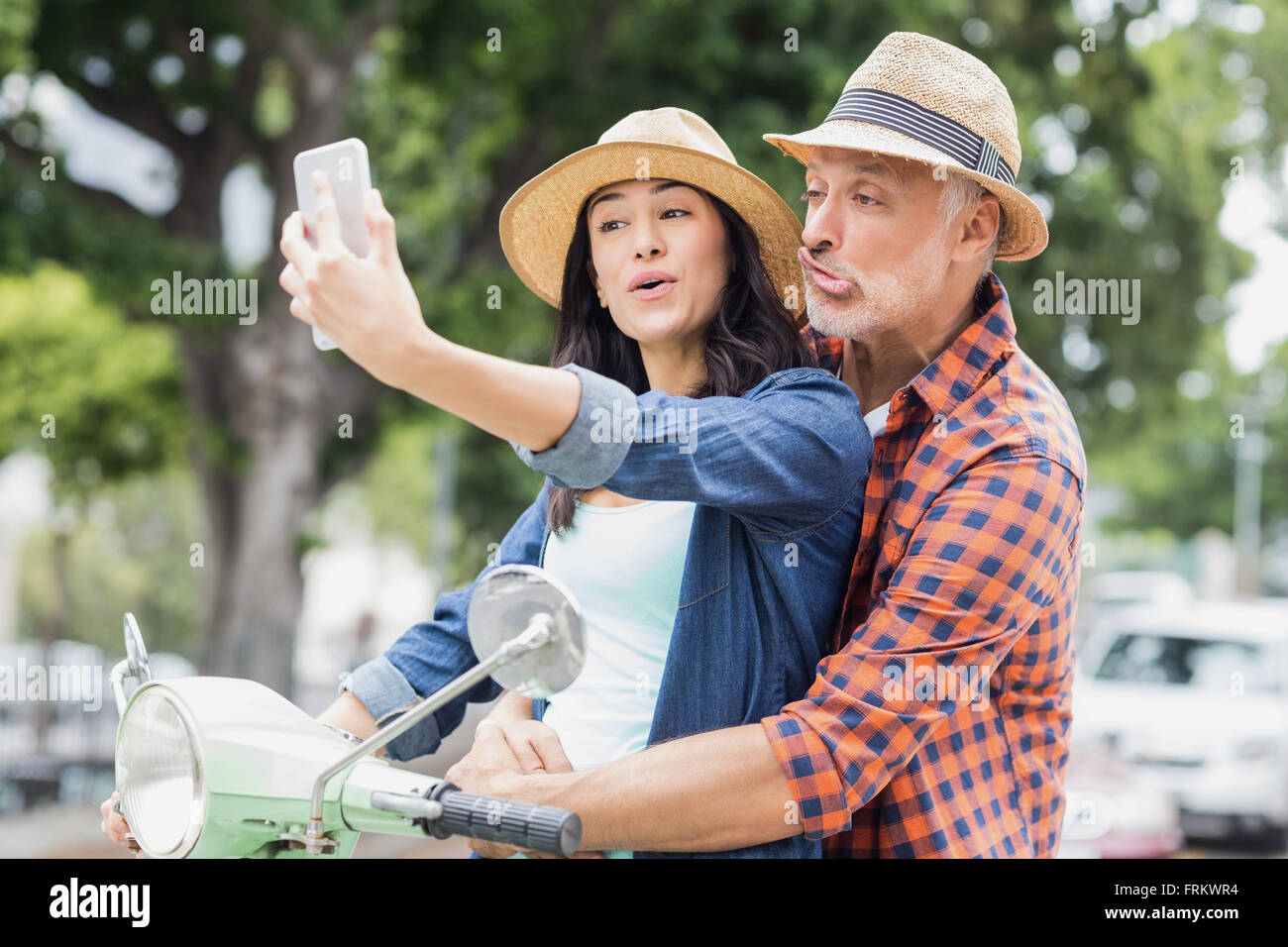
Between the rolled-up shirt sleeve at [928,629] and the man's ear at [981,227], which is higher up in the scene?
the man's ear at [981,227]

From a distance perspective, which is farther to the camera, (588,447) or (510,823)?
(588,447)

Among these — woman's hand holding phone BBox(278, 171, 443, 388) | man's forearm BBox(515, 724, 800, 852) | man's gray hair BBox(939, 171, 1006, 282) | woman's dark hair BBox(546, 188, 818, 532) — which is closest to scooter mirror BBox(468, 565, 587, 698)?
woman's hand holding phone BBox(278, 171, 443, 388)

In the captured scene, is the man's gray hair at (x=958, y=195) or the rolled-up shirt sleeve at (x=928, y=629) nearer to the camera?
the rolled-up shirt sleeve at (x=928, y=629)

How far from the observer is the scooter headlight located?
180 cm

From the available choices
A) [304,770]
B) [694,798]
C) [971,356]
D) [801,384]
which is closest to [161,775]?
[304,770]

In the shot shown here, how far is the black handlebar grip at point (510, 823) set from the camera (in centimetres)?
161

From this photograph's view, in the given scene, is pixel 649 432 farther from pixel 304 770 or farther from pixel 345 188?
pixel 304 770

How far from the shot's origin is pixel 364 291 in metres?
1.55

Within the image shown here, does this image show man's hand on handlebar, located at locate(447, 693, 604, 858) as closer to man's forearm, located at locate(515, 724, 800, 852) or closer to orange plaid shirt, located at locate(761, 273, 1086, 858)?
man's forearm, located at locate(515, 724, 800, 852)

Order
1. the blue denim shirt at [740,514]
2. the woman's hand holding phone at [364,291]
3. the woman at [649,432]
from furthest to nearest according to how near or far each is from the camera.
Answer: the blue denim shirt at [740,514] < the woman at [649,432] < the woman's hand holding phone at [364,291]

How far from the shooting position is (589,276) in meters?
2.62

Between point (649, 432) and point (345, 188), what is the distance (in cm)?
50

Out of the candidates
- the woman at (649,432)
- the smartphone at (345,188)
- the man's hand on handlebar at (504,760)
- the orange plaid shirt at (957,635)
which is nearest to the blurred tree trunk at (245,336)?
the woman at (649,432)

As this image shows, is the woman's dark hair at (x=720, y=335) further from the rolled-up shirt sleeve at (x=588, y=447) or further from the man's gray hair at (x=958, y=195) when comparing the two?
the rolled-up shirt sleeve at (x=588, y=447)
